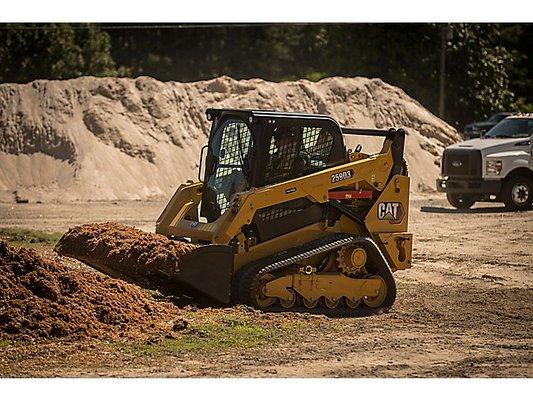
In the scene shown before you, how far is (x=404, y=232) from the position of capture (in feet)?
35.8

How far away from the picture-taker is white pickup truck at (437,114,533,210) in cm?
1207

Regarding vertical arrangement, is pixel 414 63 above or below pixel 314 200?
above

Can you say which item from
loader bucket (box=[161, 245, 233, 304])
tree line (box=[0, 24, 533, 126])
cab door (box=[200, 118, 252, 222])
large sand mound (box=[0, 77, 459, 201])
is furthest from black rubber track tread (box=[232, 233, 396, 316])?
large sand mound (box=[0, 77, 459, 201])

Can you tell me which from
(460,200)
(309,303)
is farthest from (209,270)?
(460,200)

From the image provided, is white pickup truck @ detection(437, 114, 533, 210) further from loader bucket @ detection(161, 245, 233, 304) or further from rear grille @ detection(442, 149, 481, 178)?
loader bucket @ detection(161, 245, 233, 304)

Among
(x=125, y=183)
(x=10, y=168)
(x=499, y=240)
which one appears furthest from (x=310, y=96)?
(x=499, y=240)

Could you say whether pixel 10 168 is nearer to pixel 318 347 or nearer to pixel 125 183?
pixel 125 183

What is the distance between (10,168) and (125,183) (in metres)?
2.28

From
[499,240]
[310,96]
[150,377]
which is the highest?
[310,96]

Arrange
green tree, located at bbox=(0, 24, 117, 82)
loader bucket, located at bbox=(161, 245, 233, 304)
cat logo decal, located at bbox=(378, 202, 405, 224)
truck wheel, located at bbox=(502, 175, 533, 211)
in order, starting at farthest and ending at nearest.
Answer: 1. green tree, located at bbox=(0, 24, 117, 82)
2. truck wheel, located at bbox=(502, 175, 533, 211)
3. cat logo decal, located at bbox=(378, 202, 405, 224)
4. loader bucket, located at bbox=(161, 245, 233, 304)

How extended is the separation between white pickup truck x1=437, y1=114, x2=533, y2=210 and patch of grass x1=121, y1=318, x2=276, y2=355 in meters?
3.11

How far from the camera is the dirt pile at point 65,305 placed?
9703 millimetres

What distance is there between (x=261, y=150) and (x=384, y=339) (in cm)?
177

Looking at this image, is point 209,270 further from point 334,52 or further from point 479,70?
point 334,52
